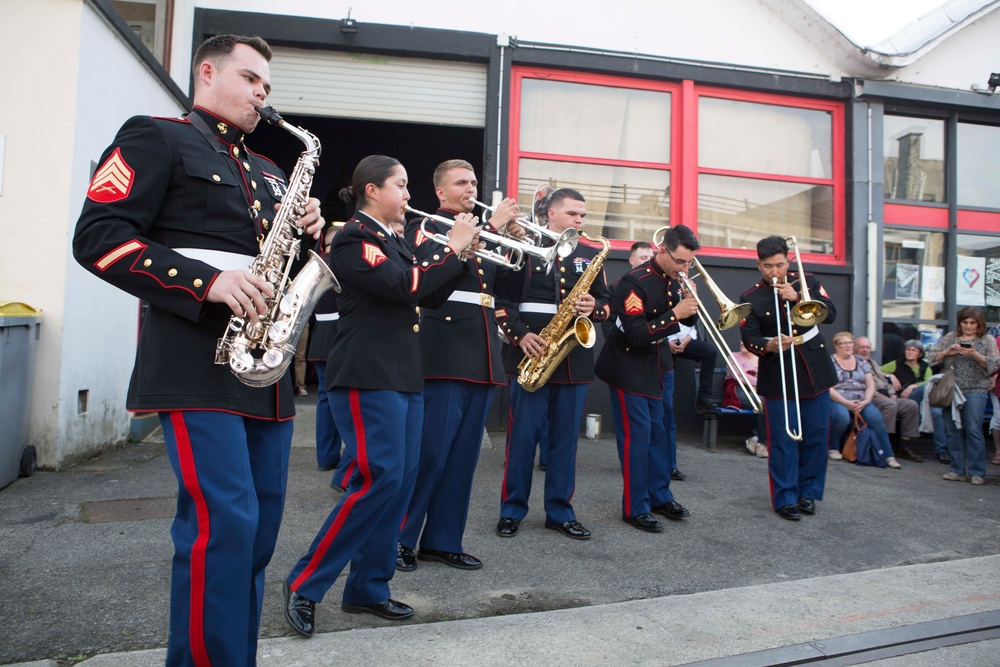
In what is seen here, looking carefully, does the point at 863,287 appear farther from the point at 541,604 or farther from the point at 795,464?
the point at 541,604

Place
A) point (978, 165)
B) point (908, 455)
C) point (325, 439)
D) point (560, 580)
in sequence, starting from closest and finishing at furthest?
point (560, 580), point (325, 439), point (908, 455), point (978, 165)

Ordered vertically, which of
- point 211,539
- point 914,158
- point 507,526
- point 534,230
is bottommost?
point 507,526

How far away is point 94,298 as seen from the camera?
6.49 meters

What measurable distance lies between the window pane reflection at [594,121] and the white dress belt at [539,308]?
450 centimetres

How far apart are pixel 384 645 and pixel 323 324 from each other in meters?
3.40

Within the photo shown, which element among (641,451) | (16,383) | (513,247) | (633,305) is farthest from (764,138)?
(16,383)

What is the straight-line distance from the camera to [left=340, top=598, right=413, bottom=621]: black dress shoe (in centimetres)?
338

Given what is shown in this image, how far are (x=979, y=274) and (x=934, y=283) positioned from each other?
64 centimetres

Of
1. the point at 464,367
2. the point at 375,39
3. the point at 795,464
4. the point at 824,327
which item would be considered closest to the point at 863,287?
the point at 824,327

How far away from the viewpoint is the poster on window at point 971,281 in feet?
33.1

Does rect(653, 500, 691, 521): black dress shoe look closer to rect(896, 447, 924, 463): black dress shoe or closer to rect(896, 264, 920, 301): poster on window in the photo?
rect(896, 447, 924, 463): black dress shoe

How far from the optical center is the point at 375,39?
28.9 ft

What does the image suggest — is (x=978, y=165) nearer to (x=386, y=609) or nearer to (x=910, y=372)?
(x=910, y=372)

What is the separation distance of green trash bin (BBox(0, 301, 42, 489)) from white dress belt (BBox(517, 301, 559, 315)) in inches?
134
